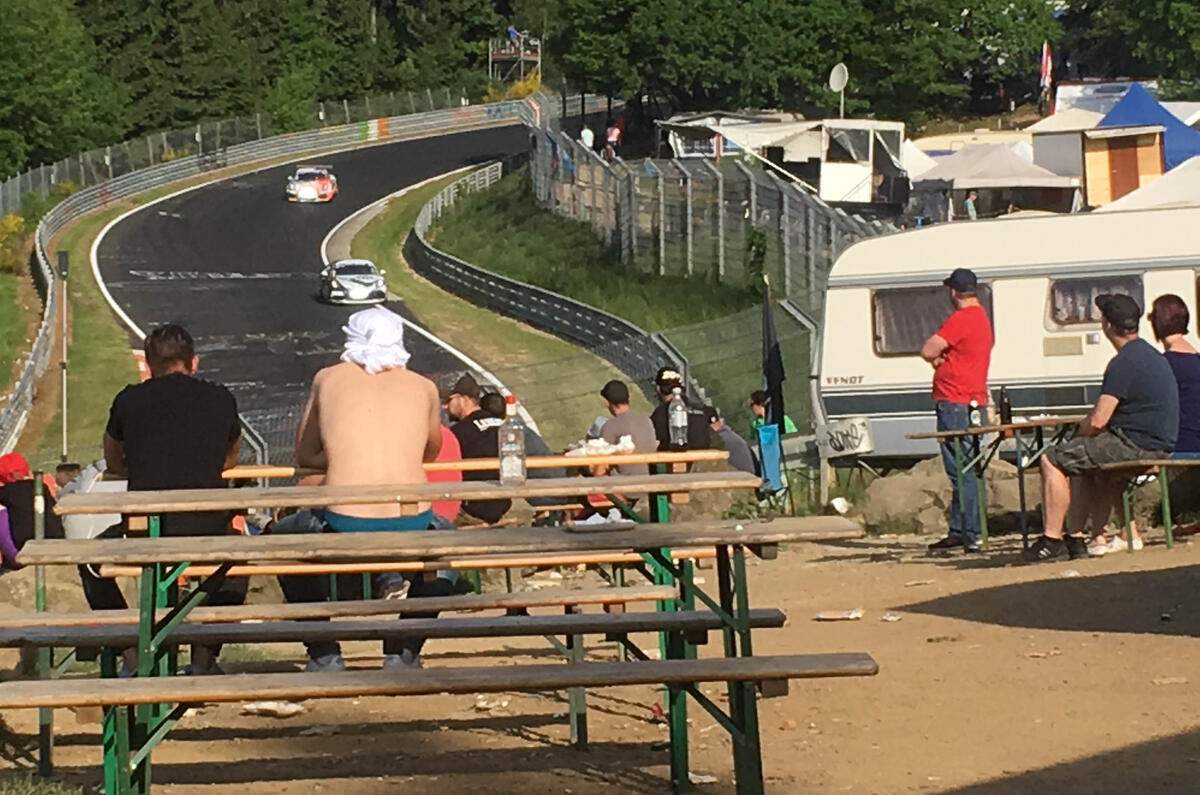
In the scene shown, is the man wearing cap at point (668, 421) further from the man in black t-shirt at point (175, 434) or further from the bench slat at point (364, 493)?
the bench slat at point (364, 493)

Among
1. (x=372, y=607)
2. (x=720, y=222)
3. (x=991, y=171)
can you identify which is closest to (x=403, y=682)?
(x=372, y=607)

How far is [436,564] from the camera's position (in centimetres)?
914

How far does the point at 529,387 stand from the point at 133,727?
24.9 metres

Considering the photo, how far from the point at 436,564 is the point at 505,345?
35699mm

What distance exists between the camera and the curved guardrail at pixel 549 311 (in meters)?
32.7

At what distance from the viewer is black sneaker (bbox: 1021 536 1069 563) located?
13.8 m

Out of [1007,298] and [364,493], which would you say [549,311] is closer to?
[1007,298]

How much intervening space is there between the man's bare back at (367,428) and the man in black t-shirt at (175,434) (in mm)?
517

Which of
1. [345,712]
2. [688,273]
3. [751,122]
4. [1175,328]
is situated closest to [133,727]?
[345,712]

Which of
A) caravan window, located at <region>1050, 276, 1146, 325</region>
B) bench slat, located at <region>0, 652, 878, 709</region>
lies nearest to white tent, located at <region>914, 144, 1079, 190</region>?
caravan window, located at <region>1050, 276, 1146, 325</region>

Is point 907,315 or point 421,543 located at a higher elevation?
point 907,315

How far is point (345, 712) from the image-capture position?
32.5ft

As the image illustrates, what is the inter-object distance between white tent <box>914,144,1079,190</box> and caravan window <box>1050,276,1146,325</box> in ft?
71.4

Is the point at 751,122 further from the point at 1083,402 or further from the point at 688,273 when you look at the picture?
the point at 1083,402
